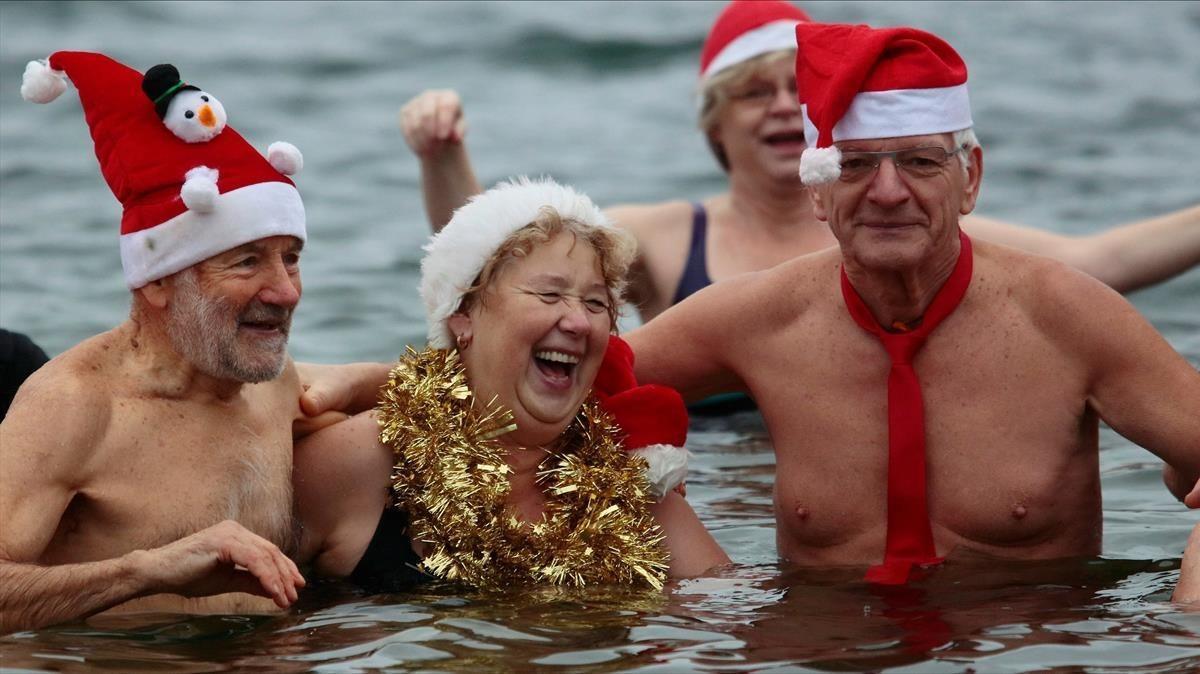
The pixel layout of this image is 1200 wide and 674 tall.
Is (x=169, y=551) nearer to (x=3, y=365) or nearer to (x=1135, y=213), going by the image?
(x=3, y=365)

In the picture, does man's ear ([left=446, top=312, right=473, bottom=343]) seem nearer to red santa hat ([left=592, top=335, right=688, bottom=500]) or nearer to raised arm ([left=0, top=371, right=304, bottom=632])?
red santa hat ([left=592, top=335, right=688, bottom=500])

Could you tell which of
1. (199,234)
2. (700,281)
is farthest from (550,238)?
(700,281)

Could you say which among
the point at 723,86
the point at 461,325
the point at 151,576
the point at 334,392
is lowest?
→ the point at 151,576

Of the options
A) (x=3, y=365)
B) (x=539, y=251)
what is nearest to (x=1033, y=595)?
(x=539, y=251)

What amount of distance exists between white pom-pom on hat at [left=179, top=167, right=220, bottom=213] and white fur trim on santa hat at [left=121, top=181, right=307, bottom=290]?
0.02 m

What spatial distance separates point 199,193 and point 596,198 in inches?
395

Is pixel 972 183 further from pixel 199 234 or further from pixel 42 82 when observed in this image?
pixel 42 82

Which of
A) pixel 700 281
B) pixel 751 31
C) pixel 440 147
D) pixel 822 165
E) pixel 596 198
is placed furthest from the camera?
pixel 596 198

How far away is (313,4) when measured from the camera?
21.9 metres

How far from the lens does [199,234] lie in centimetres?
585

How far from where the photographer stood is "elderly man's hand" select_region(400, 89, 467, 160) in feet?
28.8

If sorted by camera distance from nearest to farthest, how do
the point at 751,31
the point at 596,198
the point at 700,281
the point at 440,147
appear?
the point at 440,147, the point at 700,281, the point at 751,31, the point at 596,198

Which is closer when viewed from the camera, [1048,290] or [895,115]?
[895,115]

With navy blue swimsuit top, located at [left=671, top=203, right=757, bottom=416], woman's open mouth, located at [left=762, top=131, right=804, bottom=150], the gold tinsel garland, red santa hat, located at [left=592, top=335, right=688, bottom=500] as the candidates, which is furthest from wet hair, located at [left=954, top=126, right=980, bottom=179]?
woman's open mouth, located at [left=762, top=131, right=804, bottom=150]
